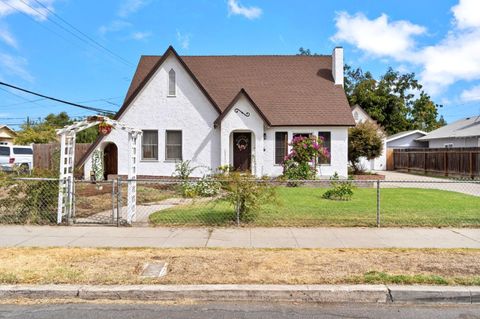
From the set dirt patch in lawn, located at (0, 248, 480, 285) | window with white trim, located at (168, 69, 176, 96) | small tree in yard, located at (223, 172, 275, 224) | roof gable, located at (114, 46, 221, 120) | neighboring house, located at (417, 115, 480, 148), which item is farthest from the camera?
neighboring house, located at (417, 115, 480, 148)

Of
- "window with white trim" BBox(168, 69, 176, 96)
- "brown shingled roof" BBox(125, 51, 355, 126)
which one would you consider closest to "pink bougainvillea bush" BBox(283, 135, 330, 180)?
"brown shingled roof" BBox(125, 51, 355, 126)

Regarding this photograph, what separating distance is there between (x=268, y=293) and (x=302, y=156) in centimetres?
1379

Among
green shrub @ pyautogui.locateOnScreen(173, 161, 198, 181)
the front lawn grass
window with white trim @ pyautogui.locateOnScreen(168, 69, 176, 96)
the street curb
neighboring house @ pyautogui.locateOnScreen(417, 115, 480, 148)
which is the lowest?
the street curb

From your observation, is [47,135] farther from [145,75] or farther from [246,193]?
[246,193]

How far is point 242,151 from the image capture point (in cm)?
2023

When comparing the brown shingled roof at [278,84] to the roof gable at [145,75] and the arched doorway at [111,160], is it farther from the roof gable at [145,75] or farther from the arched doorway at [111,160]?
the arched doorway at [111,160]

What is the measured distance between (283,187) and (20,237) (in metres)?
11.4

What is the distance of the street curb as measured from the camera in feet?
17.2

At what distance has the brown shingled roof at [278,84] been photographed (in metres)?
20.4

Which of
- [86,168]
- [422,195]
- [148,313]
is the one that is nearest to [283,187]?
[422,195]

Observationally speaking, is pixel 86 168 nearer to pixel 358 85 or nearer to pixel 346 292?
pixel 346 292

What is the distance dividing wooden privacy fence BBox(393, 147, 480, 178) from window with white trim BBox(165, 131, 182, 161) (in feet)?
57.6

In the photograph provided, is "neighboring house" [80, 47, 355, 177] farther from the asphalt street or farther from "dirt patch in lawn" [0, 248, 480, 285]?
the asphalt street

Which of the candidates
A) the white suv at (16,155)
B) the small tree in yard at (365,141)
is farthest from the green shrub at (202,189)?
the white suv at (16,155)
